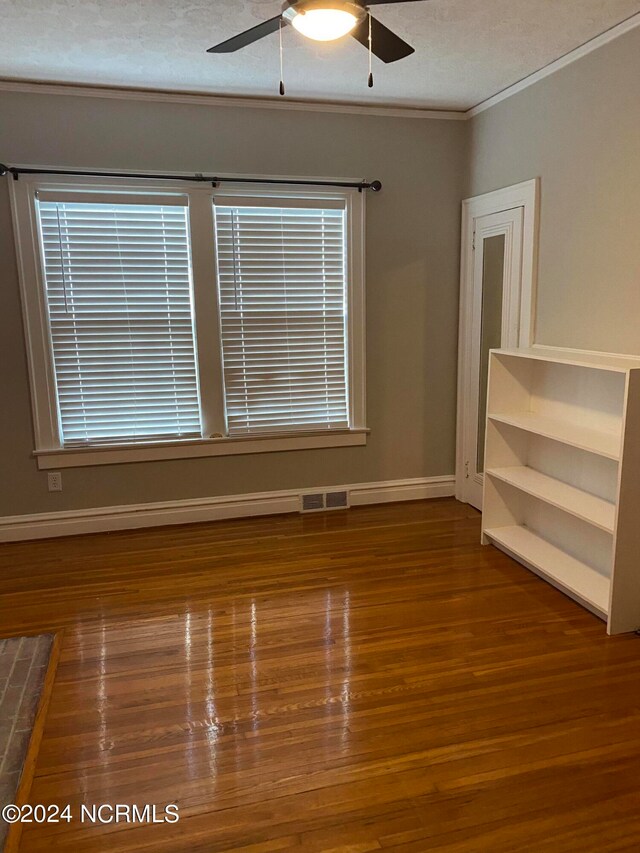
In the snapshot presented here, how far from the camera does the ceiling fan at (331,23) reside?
6.53 ft

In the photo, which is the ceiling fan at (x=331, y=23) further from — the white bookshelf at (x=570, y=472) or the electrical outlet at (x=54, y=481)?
the electrical outlet at (x=54, y=481)

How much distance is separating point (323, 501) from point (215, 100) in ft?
9.22

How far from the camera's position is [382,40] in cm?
230

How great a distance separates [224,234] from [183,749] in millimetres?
3110

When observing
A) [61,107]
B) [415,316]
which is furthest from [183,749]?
[61,107]

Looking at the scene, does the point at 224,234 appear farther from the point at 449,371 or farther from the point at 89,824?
the point at 89,824

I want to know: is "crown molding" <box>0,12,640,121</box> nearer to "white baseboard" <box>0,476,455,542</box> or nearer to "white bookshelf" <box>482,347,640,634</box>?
"white bookshelf" <box>482,347,640,634</box>

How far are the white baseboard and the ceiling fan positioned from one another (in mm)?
2868

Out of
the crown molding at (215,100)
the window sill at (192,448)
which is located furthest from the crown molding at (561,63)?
the window sill at (192,448)

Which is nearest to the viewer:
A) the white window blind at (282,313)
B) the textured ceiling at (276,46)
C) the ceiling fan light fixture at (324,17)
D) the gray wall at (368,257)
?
the ceiling fan light fixture at (324,17)

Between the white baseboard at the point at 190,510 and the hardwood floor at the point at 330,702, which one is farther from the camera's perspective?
the white baseboard at the point at 190,510

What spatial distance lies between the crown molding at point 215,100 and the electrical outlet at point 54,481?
234 centimetres

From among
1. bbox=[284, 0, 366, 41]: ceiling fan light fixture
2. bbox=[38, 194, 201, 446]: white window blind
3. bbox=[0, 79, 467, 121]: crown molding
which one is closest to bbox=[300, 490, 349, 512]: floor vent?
bbox=[38, 194, 201, 446]: white window blind

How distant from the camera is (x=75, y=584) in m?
3.39
